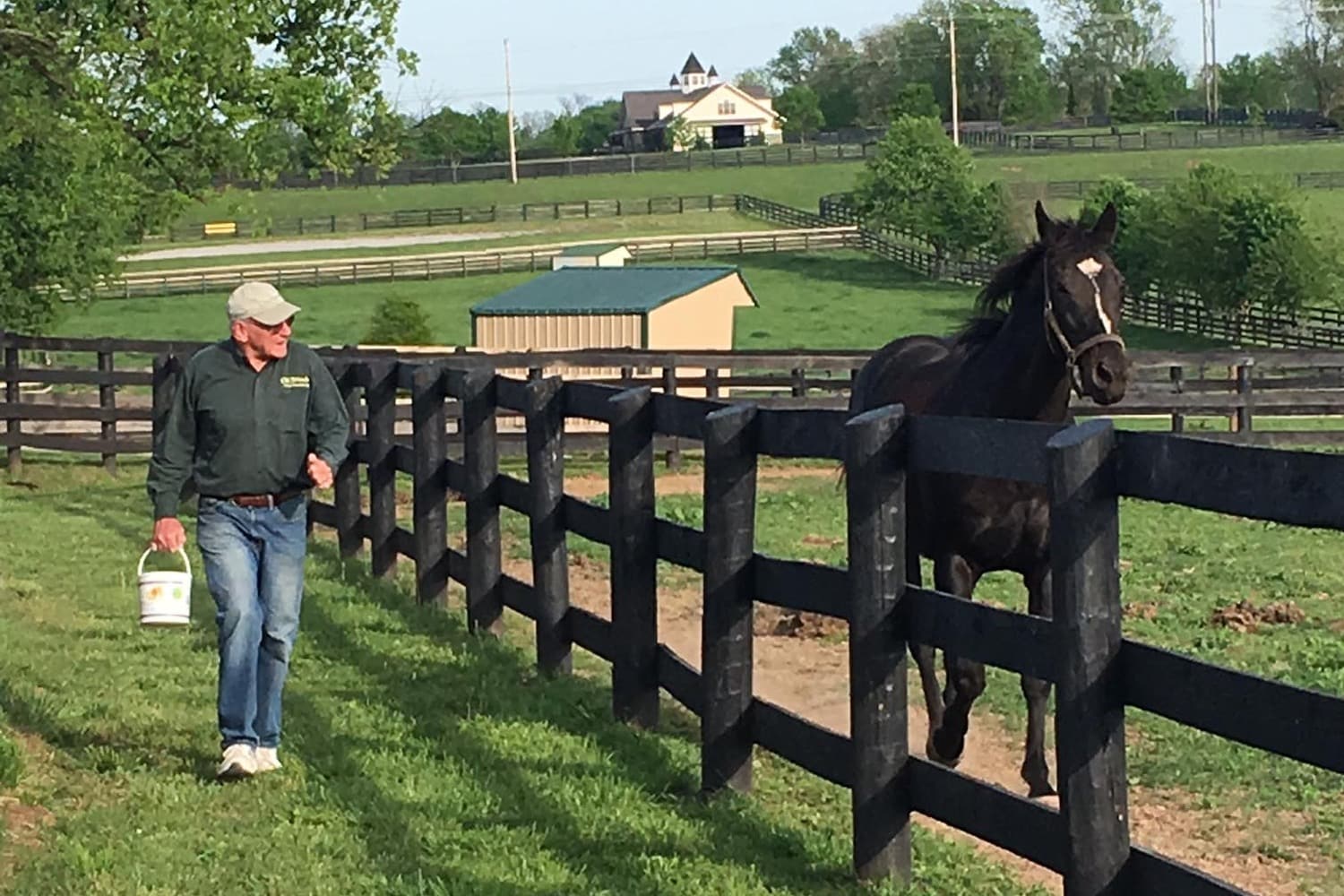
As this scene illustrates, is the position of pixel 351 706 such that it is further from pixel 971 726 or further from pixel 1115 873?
pixel 1115 873

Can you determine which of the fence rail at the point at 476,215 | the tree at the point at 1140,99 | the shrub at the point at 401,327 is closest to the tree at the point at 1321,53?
the tree at the point at 1140,99

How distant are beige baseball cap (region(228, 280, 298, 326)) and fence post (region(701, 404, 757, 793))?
158 centimetres

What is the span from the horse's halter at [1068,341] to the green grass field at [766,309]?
1653 inches

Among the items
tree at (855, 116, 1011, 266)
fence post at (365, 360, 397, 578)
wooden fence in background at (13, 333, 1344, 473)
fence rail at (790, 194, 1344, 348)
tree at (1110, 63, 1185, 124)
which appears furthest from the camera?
tree at (1110, 63, 1185, 124)

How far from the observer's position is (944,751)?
7090 mm

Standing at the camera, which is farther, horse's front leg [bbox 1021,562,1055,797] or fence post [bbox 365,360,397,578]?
fence post [bbox 365,360,397,578]

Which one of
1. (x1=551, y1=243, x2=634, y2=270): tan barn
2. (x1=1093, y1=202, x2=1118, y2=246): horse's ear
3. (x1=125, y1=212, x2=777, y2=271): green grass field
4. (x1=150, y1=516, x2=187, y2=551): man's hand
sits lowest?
(x1=150, y1=516, x2=187, y2=551): man's hand

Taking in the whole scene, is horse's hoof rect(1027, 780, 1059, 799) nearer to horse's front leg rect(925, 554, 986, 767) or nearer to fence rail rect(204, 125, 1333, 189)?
horse's front leg rect(925, 554, 986, 767)

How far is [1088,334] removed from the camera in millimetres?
6926

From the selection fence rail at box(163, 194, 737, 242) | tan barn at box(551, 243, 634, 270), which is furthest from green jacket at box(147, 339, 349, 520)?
fence rail at box(163, 194, 737, 242)

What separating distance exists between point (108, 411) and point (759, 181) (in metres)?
79.3

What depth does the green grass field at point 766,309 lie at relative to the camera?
5247 centimetres

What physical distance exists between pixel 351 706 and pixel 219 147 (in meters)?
15.4

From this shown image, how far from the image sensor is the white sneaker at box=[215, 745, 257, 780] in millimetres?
6797
